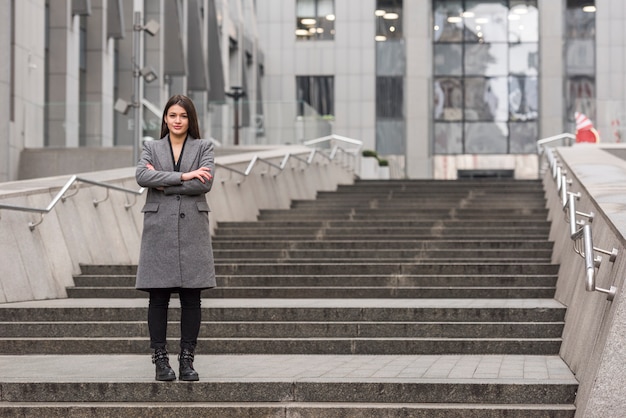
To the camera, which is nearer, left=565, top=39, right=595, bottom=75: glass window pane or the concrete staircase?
the concrete staircase

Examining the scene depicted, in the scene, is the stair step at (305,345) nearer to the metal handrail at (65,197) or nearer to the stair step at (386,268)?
the metal handrail at (65,197)

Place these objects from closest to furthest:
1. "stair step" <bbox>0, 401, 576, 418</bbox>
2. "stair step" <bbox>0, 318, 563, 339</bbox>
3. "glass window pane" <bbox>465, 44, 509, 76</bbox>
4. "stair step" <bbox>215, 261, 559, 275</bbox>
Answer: "stair step" <bbox>0, 401, 576, 418</bbox> → "stair step" <bbox>0, 318, 563, 339</bbox> → "stair step" <bbox>215, 261, 559, 275</bbox> → "glass window pane" <bbox>465, 44, 509, 76</bbox>

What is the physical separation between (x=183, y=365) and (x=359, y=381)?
1120mm

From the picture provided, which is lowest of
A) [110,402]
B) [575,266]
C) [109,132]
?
[110,402]

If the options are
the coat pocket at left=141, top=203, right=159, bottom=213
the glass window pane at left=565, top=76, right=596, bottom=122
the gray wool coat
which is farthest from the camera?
the glass window pane at left=565, top=76, right=596, bottom=122

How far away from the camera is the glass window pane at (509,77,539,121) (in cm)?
5147

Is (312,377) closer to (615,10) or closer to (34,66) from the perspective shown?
(34,66)

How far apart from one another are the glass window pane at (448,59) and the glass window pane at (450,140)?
7.58 feet

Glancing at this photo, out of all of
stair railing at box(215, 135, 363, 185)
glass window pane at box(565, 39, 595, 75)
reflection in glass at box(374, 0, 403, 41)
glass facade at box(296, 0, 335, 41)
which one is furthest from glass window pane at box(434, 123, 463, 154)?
stair railing at box(215, 135, 363, 185)

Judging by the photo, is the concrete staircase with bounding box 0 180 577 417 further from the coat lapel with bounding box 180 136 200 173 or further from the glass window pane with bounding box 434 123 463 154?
the glass window pane with bounding box 434 123 463 154

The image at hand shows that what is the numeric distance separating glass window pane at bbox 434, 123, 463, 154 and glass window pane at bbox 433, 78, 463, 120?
39cm

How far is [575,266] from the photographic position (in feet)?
33.4

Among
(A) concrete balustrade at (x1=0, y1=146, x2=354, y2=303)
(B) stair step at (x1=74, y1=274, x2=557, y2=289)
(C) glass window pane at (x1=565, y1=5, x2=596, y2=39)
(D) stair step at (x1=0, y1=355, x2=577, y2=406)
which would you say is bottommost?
(D) stair step at (x1=0, y1=355, x2=577, y2=406)

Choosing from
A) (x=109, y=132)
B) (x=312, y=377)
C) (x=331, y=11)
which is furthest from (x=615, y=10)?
(x=312, y=377)
